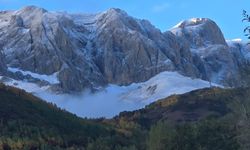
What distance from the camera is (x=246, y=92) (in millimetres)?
37031

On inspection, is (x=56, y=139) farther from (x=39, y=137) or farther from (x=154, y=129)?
(x=154, y=129)

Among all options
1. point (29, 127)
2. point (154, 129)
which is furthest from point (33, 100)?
point (154, 129)

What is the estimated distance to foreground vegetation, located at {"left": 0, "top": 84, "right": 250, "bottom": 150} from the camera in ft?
171

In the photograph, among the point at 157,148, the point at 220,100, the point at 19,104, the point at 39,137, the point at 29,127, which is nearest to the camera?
the point at 157,148

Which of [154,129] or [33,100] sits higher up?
[33,100]

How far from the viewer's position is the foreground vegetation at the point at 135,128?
171 ft

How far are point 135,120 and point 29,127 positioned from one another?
6829 cm

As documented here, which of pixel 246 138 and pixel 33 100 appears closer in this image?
pixel 246 138

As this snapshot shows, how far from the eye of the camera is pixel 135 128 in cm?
15975

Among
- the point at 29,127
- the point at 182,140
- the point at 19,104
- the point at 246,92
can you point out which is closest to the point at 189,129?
the point at 182,140

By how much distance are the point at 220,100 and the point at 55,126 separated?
64.7m

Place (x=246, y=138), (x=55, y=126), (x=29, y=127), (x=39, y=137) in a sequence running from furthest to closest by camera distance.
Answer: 1. (x=55, y=126)
2. (x=29, y=127)
3. (x=39, y=137)
4. (x=246, y=138)

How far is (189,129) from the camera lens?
62.8 m

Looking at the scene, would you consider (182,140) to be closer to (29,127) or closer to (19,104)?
(29,127)
